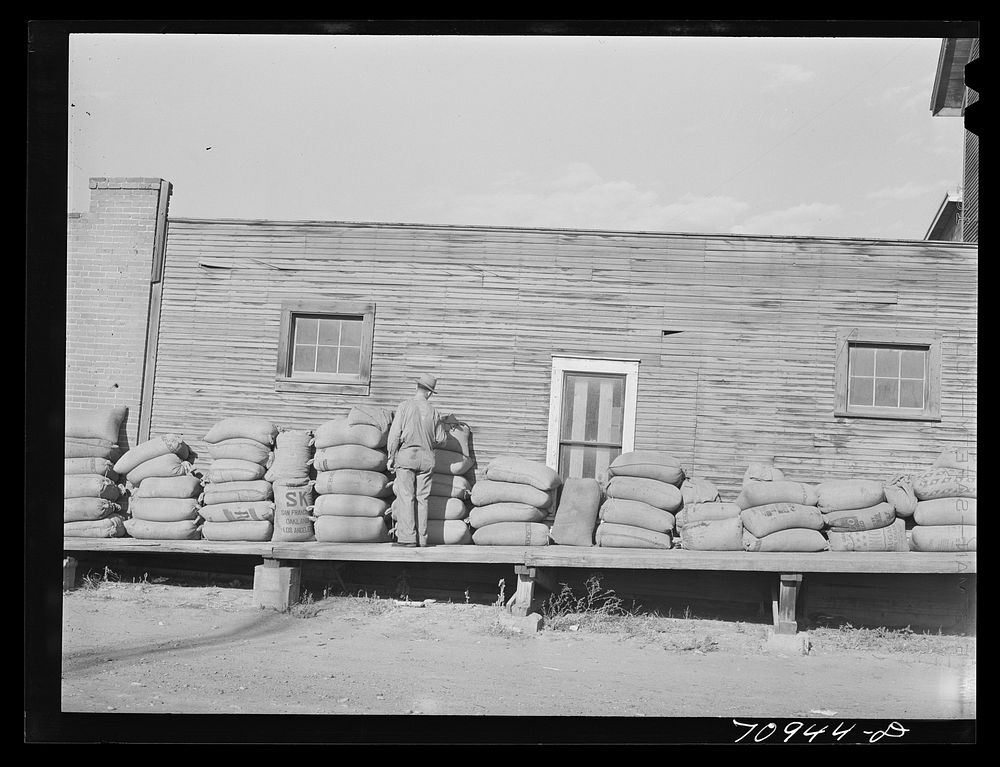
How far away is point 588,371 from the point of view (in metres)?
12.0

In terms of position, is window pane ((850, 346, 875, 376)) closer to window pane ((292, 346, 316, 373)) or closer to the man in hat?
the man in hat

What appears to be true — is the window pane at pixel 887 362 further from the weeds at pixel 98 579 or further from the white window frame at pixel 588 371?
the weeds at pixel 98 579

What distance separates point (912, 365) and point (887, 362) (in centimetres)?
28

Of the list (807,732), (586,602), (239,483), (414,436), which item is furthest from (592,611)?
(239,483)

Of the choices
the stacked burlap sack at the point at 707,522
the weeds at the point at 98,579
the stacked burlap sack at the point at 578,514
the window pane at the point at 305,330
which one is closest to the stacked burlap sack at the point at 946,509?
the stacked burlap sack at the point at 707,522

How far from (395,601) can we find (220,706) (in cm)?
305

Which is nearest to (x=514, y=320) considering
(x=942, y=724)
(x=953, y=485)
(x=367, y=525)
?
(x=367, y=525)

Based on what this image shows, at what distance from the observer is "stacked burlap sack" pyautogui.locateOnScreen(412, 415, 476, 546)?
10953mm

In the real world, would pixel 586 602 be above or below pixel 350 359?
below

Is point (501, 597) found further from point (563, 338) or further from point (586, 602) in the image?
point (563, 338)

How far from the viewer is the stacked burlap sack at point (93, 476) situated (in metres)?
11.1

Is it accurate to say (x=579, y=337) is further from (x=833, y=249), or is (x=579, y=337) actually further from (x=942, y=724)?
(x=942, y=724)

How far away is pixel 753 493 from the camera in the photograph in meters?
10.7

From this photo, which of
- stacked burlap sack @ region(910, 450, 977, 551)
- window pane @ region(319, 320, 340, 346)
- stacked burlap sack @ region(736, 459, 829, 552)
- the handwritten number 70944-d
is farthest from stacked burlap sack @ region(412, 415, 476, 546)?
stacked burlap sack @ region(910, 450, 977, 551)
